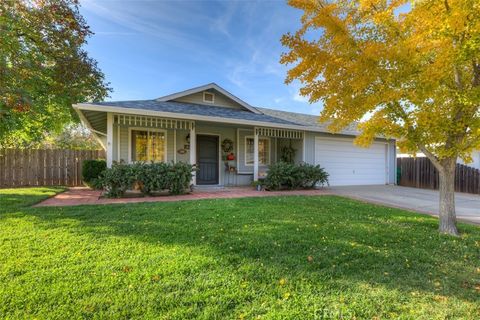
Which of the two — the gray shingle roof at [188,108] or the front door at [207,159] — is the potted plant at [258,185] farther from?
the gray shingle roof at [188,108]

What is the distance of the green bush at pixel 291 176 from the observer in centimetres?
940

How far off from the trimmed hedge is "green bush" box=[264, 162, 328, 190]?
10.1 feet

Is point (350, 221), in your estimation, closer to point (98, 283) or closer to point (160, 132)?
point (98, 283)

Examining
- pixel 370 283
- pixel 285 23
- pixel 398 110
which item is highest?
Answer: pixel 285 23

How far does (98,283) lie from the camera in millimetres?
2453

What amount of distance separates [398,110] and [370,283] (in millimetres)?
3145

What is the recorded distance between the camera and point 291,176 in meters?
9.57

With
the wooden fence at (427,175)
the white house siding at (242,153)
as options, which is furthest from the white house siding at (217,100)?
the wooden fence at (427,175)

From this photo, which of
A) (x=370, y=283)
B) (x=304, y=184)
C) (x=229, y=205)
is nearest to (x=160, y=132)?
(x=229, y=205)

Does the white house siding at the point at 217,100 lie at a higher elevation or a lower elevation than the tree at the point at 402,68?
higher

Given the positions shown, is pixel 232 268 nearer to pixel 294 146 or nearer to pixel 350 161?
pixel 294 146

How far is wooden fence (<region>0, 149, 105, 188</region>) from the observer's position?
1041 centimetres

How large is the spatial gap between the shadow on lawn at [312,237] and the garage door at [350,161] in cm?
551

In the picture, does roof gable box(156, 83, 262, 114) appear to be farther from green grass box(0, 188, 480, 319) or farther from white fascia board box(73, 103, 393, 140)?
green grass box(0, 188, 480, 319)
